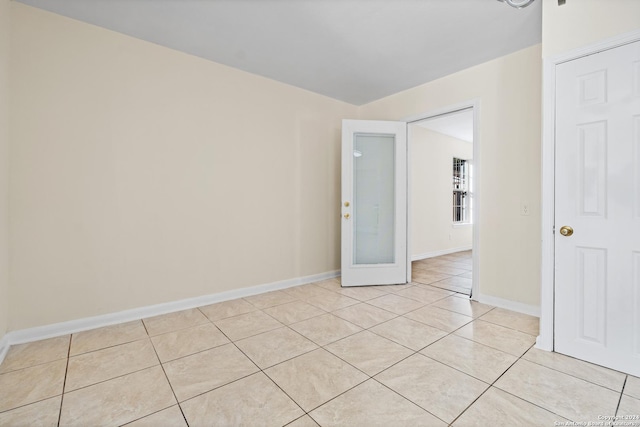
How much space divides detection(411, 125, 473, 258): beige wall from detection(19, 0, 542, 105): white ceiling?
2636 millimetres

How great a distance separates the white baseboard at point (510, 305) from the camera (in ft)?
9.32

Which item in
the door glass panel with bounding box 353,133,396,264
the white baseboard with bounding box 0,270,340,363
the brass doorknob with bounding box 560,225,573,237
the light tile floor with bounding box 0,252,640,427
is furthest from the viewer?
the door glass panel with bounding box 353,133,396,264

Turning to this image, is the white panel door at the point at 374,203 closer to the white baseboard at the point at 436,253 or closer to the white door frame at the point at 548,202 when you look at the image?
the white door frame at the point at 548,202

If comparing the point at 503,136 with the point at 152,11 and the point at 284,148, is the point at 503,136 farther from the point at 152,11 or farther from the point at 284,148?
the point at 152,11

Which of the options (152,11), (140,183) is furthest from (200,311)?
(152,11)

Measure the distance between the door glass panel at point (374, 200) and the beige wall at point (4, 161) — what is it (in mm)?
3412

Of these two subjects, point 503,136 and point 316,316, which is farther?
point 503,136

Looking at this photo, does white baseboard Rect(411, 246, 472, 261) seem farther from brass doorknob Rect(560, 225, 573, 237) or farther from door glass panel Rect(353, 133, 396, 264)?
brass doorknob Rect(560, 225, 573, 237)

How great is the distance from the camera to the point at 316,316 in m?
2.81

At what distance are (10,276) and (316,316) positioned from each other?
2515mm

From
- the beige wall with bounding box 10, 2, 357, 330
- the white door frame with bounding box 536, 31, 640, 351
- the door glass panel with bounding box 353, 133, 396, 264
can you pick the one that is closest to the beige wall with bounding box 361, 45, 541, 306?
the white door frame with bounding box 536, 31, 640, 351

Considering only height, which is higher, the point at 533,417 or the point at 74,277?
the point at 74,277

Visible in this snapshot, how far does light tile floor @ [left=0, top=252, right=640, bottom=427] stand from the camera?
149 cm

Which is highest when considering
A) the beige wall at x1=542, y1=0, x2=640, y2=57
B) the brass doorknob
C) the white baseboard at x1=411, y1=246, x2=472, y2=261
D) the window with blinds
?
the beige wall at x1=542, y1=0, x2=640, y2=57
